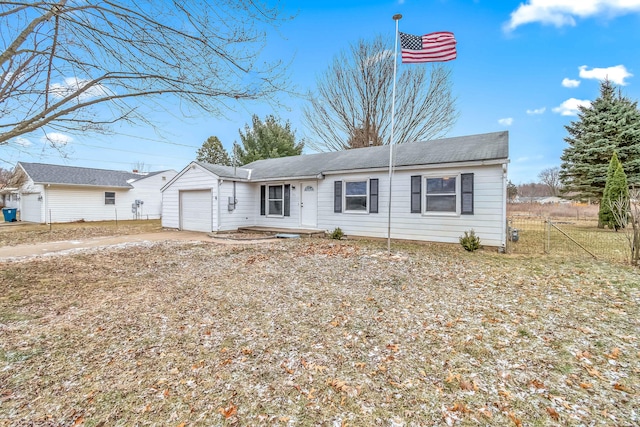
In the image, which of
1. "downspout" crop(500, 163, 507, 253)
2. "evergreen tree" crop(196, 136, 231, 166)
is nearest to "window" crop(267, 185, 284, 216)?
"downspout" crop(500, 163, 507, 253)

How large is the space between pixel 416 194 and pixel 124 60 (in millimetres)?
8265

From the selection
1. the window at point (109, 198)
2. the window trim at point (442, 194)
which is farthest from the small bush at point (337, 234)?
the window at point (109, 198)

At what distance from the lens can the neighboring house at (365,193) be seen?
8.77 m

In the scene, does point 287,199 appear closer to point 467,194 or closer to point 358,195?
point 358,195

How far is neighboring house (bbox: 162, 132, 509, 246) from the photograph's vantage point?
8773 mm

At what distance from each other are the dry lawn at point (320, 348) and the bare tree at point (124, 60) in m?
2.90

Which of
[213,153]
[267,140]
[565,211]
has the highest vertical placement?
[213,153]

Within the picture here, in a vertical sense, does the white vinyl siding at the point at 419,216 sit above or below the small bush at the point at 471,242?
above

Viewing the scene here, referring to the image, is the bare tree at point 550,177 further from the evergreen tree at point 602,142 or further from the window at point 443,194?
the window at point 443,194

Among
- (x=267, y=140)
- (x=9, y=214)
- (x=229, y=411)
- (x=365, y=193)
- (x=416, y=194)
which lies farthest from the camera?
(x=267, y=140)

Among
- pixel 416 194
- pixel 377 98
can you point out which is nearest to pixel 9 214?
pixel 377 98

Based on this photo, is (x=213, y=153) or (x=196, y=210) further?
(x=213, y=153)

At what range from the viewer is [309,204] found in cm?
1232

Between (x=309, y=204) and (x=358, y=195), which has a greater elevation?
(x=358, y=195)
